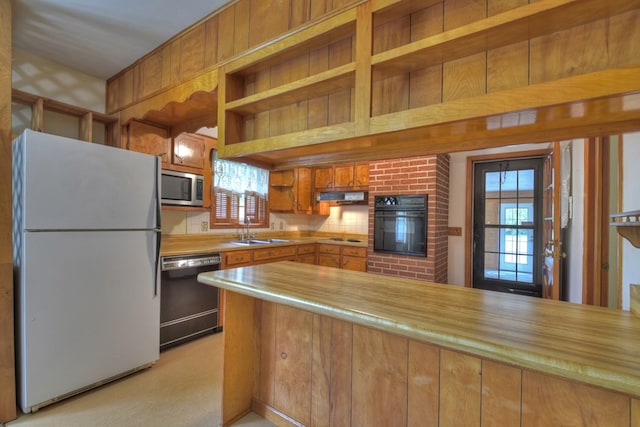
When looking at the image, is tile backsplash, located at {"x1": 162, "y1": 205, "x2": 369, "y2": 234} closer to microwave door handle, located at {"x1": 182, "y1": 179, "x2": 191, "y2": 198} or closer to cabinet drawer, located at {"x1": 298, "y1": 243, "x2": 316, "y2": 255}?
microwave door handle, located at {"x1": 182, "y1": 179, "x2": 191, "y2": 198}

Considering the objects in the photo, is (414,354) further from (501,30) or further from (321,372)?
(501,30)

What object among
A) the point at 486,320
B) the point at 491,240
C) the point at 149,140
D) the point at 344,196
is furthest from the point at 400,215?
the point at 149,140

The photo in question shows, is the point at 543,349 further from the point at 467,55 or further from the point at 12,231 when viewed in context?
the point at 12,231

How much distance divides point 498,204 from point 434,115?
360cm

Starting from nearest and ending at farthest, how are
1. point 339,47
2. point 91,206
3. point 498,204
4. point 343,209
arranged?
point 339,47
point 91,206
point 498,204
point 343,209

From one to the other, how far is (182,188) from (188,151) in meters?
0.43

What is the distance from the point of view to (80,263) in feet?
6.37

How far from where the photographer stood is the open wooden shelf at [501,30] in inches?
33.0

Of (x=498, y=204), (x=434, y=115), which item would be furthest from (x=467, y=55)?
(x=498, y=204)

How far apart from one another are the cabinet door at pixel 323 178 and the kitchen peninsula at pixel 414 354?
9.06ft

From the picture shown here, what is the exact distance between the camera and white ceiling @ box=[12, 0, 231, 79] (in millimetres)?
1807

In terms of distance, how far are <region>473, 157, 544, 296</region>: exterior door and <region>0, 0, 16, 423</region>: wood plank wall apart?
465 centimetres

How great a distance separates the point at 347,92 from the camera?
4.63ft

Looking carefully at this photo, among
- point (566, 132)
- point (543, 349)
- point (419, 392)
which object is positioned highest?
point (566, 132)
